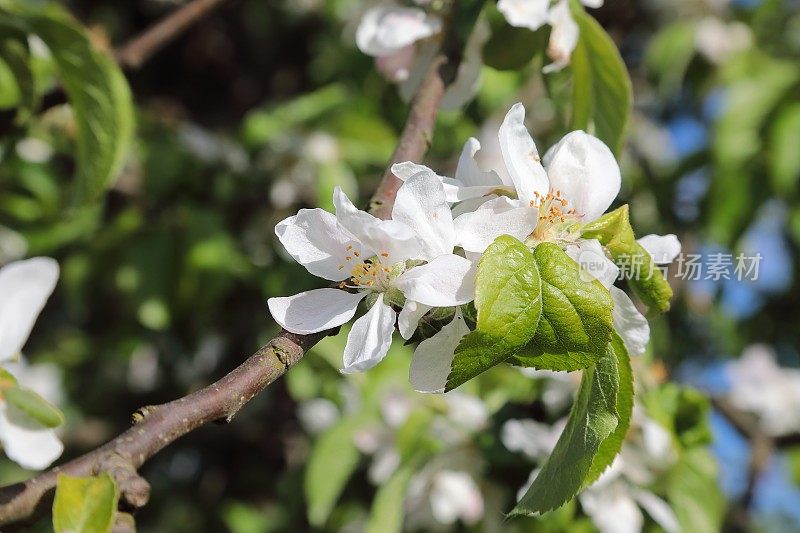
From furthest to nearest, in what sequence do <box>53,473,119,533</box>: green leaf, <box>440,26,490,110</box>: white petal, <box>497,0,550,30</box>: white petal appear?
<box>440,26,490,110</box>: white petal
<box>497,0,550,30</box>: white petal
<box>53,473,119,533</box>: green leaf

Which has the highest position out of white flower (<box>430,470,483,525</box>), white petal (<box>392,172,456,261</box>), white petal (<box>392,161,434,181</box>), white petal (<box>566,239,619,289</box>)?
white petal (<box>392,161,434,181</box>)

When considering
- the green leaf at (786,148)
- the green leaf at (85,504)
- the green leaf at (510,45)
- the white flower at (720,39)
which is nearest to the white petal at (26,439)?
the green leaf at (85,504)

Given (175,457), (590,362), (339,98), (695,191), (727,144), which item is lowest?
(175,457)

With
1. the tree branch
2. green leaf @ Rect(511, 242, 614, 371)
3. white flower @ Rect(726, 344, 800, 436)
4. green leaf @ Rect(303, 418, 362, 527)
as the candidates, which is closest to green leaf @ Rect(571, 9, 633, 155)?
green leaf @ Rect(511, 242, 614, 371)

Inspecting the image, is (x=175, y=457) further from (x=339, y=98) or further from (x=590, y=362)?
(x=590, y=362)

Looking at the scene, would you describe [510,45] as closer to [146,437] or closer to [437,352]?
[437,352]

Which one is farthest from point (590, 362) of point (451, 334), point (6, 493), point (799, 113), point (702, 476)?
point (799, 113)

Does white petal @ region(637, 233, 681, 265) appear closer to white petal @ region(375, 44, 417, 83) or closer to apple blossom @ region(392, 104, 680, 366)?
apple blossom @ region(392, 104, 680, 366)
